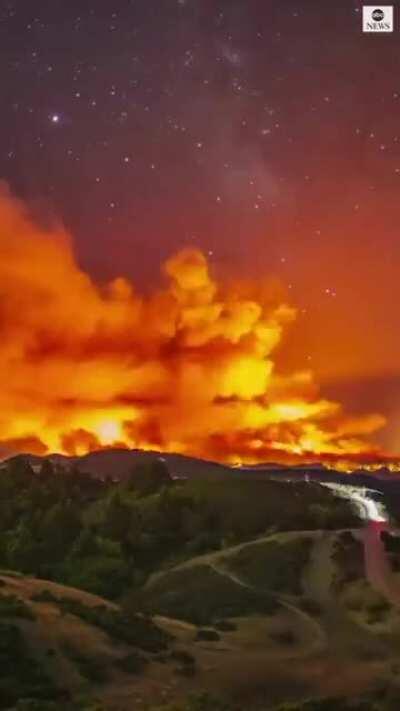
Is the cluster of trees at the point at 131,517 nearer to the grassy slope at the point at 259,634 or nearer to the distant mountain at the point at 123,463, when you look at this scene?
the distant mountain at the point at 123,463

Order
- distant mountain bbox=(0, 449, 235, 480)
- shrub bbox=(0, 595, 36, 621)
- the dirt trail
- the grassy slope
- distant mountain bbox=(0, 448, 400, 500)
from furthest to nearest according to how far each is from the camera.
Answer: distant mountain bbox=(0, 449, 235, 480)
distant mountain bbox=(0, 448, 400, 500)
the dirt trail
shrub bbox=(0, 595, 36, 621)
the grassy slope

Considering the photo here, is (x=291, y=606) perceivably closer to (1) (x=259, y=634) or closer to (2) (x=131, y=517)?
(1) (x=259, y=634)

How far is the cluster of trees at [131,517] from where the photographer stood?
1098 centimetres

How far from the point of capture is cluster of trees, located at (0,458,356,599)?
10984mm

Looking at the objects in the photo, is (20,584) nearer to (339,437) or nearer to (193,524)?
(193,524)

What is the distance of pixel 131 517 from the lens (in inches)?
445

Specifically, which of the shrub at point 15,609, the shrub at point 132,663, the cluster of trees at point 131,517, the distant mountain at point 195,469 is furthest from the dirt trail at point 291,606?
the shrub at point 15,609

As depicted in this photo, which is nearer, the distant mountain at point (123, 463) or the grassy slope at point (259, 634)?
the grassy slope at point (259, 634)

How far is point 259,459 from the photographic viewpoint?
37.1 feet

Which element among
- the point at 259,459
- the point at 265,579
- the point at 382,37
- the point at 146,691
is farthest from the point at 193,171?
the point at 146,691

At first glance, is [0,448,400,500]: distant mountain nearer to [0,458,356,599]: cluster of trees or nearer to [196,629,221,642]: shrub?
[0,458,356,599]: cluster of trees

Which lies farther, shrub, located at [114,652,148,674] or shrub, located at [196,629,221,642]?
shrub, located at [196,629,221,642]

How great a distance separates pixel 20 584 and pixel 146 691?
5.97 ft

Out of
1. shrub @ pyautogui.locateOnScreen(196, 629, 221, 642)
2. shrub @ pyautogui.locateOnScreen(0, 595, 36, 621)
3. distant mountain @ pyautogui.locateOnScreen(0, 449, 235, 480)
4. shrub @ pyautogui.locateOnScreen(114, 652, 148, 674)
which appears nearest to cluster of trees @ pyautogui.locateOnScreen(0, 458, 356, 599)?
distant mountain @ pyautogui.locateOnScreen(0, 449, 235, 480)
